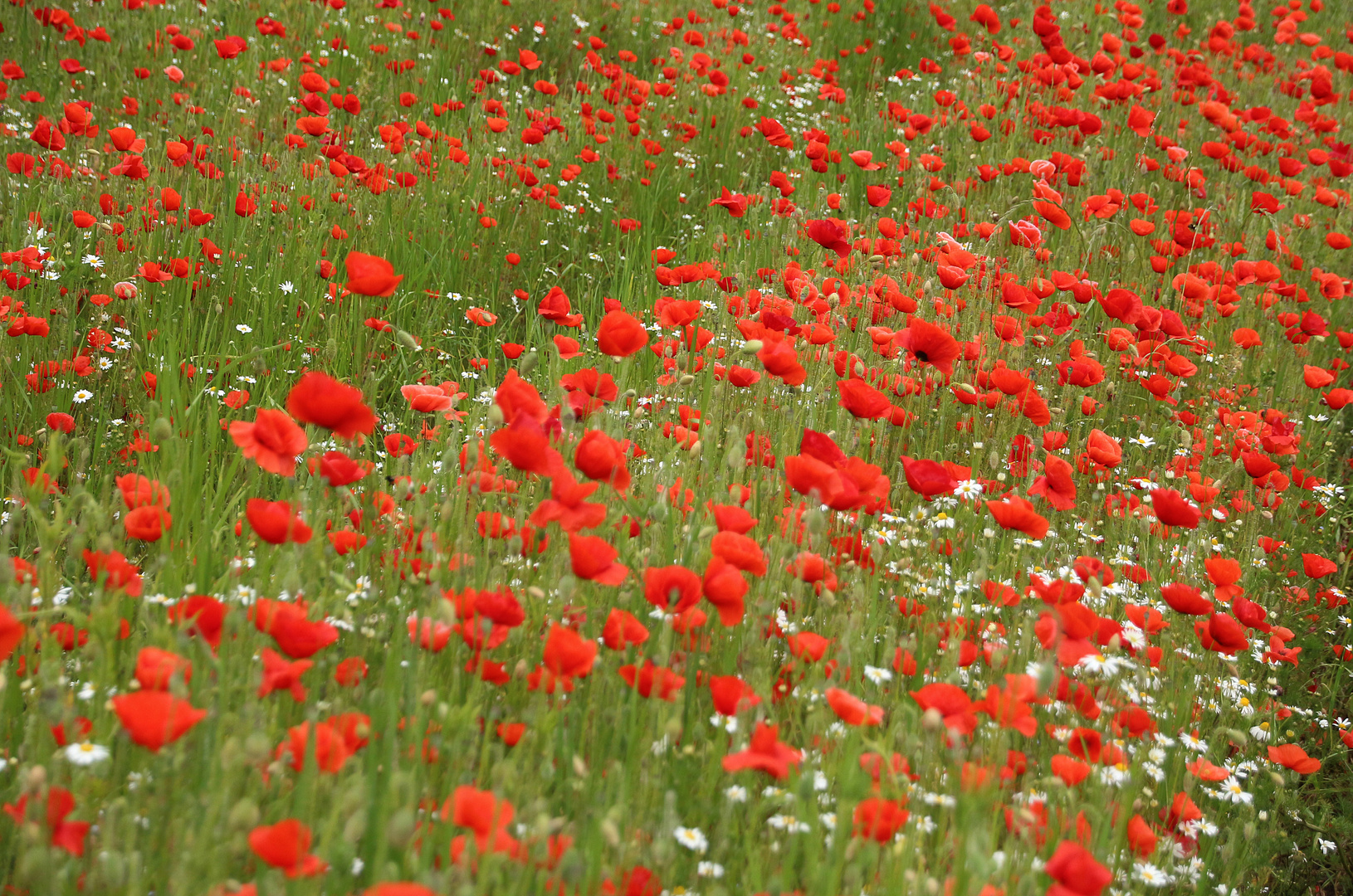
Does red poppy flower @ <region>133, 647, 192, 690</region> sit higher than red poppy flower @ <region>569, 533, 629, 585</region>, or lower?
lower

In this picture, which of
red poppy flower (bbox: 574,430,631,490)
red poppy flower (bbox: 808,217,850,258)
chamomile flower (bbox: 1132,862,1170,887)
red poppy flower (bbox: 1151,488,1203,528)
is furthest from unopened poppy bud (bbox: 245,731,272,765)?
red poppy flower (bbox: 808,217,850,258)

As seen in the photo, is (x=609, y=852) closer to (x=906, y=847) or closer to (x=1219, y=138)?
(x=906, y=847)

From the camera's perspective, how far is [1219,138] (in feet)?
23.5

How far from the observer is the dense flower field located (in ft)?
5.44

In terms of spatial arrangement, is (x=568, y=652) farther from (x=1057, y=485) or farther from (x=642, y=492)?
(x=1057, y=485)

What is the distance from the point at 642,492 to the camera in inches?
106

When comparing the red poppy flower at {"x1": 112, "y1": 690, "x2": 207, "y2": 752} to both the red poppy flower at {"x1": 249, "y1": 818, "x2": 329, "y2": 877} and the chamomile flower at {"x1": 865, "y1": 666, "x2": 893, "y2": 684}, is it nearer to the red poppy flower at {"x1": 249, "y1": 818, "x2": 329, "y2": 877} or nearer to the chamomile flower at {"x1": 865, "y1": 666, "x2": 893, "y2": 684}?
the red poppy flower at {"x1": 249, "y1": 818, "x2": 329, "y2": 877}

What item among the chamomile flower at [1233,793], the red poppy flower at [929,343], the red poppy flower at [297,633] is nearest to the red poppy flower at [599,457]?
the red poppy flower at [297,633]

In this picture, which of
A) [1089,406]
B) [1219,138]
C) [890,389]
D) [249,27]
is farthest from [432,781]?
[1219,138]

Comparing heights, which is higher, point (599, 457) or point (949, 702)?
point (599, 457)

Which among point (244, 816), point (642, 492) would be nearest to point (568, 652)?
point (244, 816)

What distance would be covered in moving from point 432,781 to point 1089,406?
110 inches

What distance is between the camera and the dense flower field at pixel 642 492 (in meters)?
1.66

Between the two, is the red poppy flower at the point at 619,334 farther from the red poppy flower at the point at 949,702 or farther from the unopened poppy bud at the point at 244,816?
the unopened poppy bud at the point at 244,816
